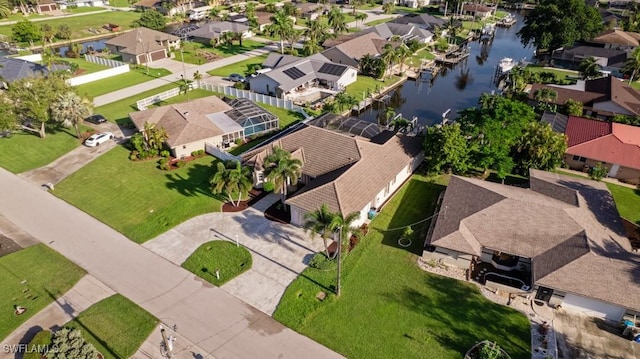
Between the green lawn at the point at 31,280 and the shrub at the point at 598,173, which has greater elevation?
the shrub at the point at 598,173

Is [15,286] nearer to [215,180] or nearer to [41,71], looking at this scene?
[215,180]

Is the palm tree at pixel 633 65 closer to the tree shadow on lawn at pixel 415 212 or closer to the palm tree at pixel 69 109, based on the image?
the tree shadow on lawn at pixel 415 212

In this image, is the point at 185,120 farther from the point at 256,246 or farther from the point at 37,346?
the point at 37,346

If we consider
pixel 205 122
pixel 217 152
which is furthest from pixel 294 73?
pixel 217 152

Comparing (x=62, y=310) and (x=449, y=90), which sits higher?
(x=449, y=90)

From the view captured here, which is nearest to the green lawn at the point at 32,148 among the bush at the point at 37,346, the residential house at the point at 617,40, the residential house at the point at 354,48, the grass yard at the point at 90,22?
the bush at the point at 37,346
